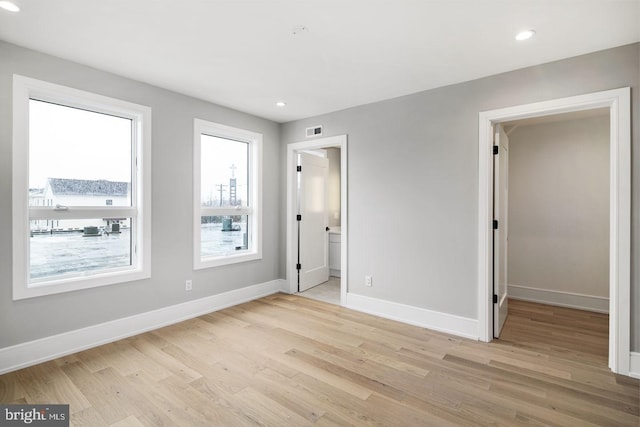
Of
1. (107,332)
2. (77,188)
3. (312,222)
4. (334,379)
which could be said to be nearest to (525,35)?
(334,379)

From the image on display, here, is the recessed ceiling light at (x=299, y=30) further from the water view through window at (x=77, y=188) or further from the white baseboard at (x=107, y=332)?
the white baseboard at (x=107, y=332)

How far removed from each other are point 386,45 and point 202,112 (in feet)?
7.87

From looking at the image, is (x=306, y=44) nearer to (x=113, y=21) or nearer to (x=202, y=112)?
(x=113, y=21)

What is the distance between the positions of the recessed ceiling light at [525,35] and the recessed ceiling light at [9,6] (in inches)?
138

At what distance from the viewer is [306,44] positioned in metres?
2.46

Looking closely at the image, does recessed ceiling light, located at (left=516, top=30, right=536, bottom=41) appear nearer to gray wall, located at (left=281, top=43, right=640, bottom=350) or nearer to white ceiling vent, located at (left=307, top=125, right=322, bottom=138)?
gray wall, located at (left=281, top=43, right=640, bottom=350)

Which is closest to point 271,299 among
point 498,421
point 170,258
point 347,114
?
point 170,258

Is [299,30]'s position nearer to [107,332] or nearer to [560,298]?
[107,332]

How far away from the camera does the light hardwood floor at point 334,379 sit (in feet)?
6.42

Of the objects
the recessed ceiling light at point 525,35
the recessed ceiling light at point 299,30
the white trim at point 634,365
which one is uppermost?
the recessed ceiling light at point 299,30

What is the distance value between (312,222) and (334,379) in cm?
296

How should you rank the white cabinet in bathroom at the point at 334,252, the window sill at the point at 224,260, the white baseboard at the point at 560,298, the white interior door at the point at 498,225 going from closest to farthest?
the white interior door at the point at 498,225 → the window sill at the point at 224,260 → the white baseboard at the point at 560,298 → the white cabinet in bathroom at the point at 334,252

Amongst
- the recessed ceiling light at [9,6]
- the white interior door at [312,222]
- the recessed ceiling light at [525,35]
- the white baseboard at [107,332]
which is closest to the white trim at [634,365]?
the recessed ceiling light at [525,35]

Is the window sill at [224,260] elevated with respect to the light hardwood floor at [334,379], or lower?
elevated
